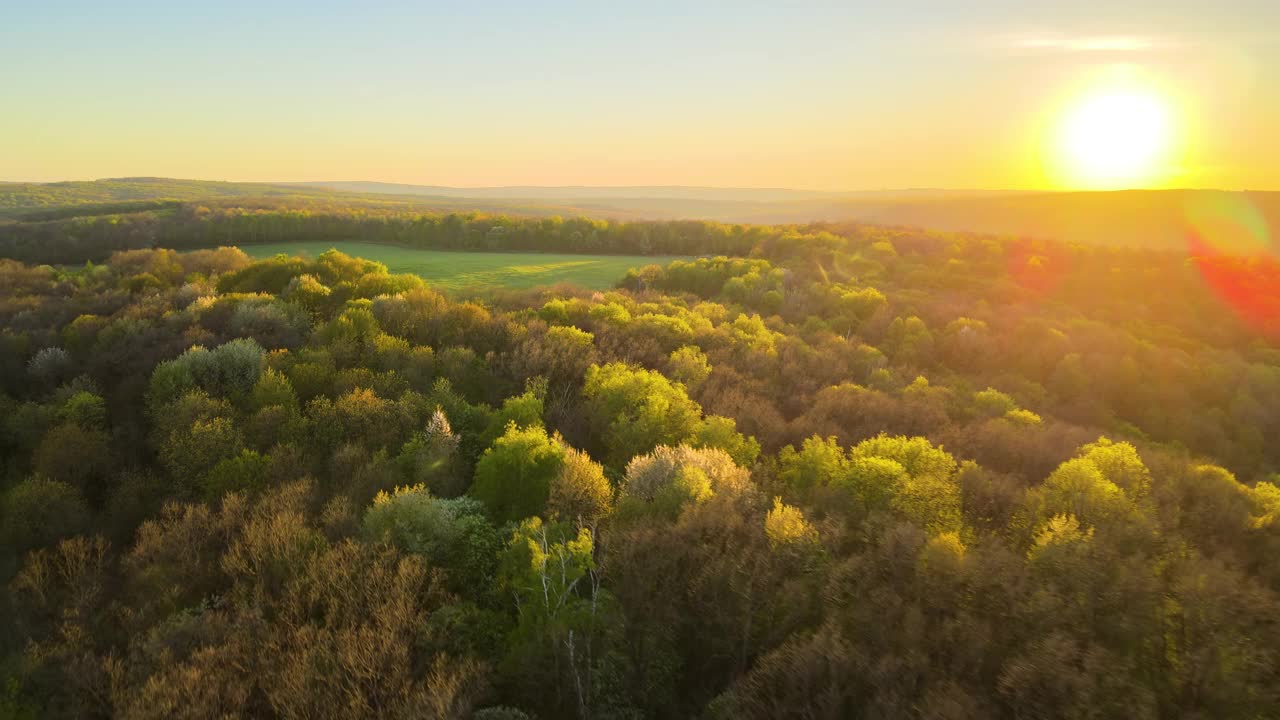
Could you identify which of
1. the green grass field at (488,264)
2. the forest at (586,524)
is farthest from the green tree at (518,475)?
the green grass field at (488,264)

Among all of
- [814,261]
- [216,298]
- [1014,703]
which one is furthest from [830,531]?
[814,261]

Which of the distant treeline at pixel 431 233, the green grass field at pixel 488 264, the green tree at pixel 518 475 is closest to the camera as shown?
the green tree at pixel 518 475

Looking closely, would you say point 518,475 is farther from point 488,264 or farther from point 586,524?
point 488,264

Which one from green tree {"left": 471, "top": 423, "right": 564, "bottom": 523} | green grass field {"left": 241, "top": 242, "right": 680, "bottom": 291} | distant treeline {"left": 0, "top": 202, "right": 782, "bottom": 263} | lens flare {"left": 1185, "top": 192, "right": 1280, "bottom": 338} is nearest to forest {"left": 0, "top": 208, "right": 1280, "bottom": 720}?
green tree {"left": 471, "top": 423, "right": 564, "bottom": 523}

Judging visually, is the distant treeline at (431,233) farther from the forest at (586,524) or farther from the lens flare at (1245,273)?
the lens flare at (1245,273)

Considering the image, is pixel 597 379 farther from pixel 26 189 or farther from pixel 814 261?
pixel 26 189

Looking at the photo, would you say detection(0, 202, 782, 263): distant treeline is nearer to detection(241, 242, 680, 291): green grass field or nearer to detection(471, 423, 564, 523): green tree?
detection(241, 242, 680, 291): green grass field

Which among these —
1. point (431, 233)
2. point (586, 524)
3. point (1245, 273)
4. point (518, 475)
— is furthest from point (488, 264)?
point (1245, 273)
